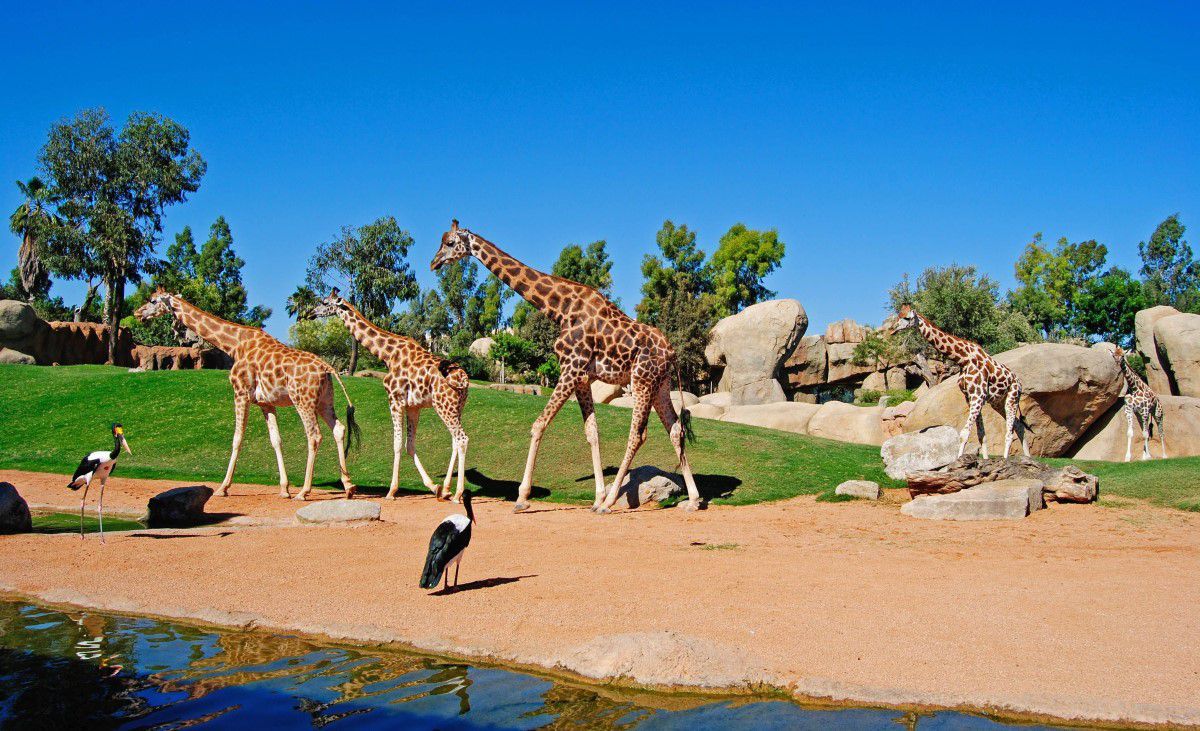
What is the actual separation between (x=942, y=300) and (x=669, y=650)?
A: 124ft

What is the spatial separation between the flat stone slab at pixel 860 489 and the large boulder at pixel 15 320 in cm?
3313

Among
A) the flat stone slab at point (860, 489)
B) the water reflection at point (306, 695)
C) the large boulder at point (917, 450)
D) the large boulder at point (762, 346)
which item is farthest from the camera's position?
the large boulder at point (762, 346)

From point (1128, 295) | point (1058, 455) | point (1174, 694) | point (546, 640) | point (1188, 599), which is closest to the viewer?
point (1174, 694)

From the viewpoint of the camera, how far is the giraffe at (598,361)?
14.1m

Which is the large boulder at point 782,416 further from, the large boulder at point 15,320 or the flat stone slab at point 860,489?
the large boulder at point 15,320

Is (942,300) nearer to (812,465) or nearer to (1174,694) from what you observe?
(812,465)

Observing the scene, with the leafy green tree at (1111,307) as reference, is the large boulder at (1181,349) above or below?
below

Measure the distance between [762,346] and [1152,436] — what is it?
21447 mm

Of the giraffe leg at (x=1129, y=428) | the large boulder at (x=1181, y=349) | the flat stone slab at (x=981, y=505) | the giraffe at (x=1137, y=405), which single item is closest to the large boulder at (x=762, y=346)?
the large boulder at (x=1181, y=349)

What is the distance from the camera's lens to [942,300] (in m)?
40.5

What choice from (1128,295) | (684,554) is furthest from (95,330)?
(1128,295)

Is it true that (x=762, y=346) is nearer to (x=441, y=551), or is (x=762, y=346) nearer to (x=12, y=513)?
(x=12, y=513)

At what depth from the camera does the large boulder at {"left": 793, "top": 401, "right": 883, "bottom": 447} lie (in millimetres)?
24391

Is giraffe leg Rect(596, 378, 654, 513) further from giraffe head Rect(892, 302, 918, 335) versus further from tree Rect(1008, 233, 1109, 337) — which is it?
tree Rect(1008, 233, 1109, 337)
